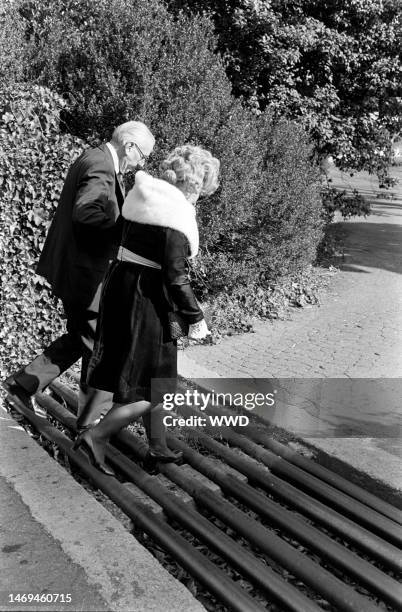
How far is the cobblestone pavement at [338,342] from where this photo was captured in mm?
5675

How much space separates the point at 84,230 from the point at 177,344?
147 centimetres

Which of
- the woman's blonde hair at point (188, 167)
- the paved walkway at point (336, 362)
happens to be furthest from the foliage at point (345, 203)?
the woman's blonde hair at point (188, 167)

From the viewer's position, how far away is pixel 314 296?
833 centimetres

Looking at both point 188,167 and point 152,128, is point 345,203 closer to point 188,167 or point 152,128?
point 152,128

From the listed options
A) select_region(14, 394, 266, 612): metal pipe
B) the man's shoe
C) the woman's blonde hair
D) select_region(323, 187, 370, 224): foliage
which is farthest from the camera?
select_region(323, 187, 370, 224): foliage

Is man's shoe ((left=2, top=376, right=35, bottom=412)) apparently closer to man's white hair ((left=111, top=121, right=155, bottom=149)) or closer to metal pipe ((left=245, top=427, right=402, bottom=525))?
metal pipe ((left=245, top=427, right=402, bottom=525))

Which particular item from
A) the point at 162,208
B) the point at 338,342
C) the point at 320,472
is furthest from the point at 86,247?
the point at 338,342

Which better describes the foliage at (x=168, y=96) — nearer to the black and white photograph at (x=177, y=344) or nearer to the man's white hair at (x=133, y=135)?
the black and white photograph at (x=177, y=344)

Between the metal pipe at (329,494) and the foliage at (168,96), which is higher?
the foliage at (168,96)

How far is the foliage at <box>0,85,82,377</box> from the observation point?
14.7ft

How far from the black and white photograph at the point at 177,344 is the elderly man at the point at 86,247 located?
13mm

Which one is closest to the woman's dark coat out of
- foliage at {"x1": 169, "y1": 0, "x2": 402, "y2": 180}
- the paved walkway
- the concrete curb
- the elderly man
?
the elderly man

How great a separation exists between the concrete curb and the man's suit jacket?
37.1 inches

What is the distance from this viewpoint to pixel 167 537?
292 cm
